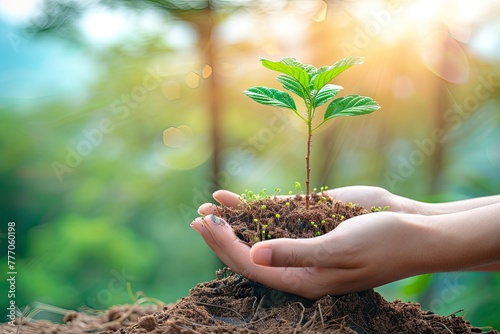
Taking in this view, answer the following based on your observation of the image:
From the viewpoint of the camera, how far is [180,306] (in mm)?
1056

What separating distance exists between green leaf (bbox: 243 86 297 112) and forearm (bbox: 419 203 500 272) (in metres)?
0.42

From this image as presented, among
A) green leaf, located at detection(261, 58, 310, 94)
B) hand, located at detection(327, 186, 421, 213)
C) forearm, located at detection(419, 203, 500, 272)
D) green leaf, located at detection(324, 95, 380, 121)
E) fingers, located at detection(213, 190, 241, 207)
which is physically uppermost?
green leaf, located at detection(261, 58, 310, 94)

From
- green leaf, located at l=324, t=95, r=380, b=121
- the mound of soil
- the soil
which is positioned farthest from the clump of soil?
green leaf, located at l=324, t=95, r=380, b=121

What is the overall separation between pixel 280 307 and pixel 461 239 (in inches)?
16.9

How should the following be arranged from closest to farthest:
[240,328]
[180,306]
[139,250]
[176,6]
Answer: [240,328] → [180,306] → [176,6] → [139,250]

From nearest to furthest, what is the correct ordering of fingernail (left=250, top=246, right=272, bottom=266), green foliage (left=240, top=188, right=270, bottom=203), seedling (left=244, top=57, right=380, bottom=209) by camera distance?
fingernail (left=250, top=246, right=272, bottom=266) < seedling (left=244, top=57, right=380, bottom=209) < green foliage (left=240, top=188, right=270, bottom=203)

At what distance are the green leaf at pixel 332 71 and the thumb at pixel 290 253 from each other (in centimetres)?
40

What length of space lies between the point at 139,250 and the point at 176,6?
→ 4.41ft

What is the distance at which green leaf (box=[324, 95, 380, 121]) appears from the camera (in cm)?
111

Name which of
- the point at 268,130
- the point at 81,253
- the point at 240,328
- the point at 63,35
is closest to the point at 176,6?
the point at 63,35

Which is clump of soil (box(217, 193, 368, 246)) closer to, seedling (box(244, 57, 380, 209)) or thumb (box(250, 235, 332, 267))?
seedling (box(244, 57, 380, 209))

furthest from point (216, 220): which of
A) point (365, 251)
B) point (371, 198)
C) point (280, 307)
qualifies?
point (371, 198)

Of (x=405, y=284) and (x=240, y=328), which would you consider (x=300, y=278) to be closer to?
(x=240, y=328)

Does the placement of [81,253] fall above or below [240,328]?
above
